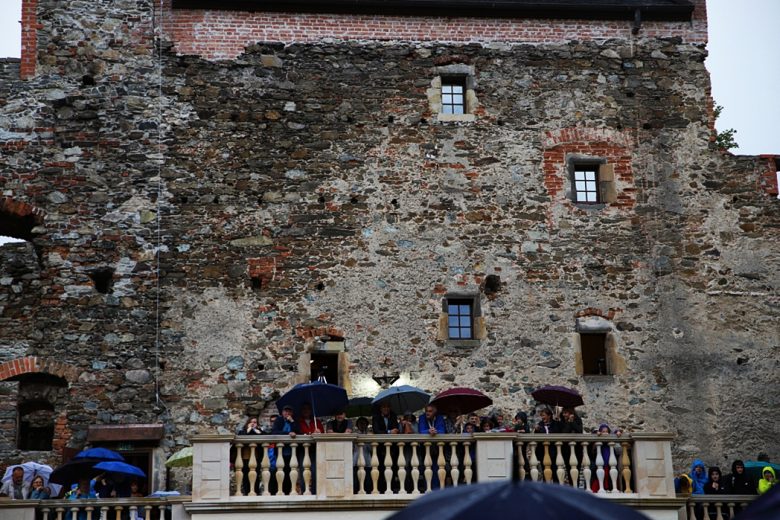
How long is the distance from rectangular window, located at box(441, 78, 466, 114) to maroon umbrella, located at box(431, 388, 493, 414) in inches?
218

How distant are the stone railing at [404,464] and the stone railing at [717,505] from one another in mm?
471

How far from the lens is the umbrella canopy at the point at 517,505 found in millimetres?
6016

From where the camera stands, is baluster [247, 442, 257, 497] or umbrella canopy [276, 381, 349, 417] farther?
umbrella canopy [276, 381, 349, 417]

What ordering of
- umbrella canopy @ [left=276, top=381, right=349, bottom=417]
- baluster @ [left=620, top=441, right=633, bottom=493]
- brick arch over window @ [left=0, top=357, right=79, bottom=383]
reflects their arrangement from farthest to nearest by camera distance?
1. brick arch over window @ [left=0, top=357, right=79, bottom=383]
2. umbrella canopy @ [left=276, top=381, right=349, bottom=417]
3. baluster @ [left=620, top=441, right=633, bottom=493]

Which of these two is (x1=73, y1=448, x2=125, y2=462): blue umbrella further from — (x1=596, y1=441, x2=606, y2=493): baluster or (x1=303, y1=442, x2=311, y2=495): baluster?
(x1=596, y1=441, x2=606, y2=493): baluster

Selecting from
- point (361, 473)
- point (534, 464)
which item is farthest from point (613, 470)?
point (361, 473)

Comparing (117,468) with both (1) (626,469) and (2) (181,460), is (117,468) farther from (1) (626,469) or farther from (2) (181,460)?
(1) (626,469)

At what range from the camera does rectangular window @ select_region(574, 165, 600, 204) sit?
1780 centimetres

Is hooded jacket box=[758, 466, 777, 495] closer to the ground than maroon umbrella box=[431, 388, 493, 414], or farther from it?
closer to the ground

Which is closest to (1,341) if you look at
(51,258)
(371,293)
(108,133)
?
(51,258)

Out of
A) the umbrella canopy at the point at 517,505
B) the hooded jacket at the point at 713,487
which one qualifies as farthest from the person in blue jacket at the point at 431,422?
the umbrella canopy at the point at 517,505

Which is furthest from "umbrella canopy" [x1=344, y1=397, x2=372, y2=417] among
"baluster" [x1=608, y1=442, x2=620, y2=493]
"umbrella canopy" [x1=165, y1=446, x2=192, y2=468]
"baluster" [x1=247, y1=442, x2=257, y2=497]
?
"baluster" [x1=608, y1=442, x2=620, y2=493]

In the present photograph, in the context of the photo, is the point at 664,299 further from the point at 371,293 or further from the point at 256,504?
the point at 256,504

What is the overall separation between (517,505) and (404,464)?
686 centimetres
